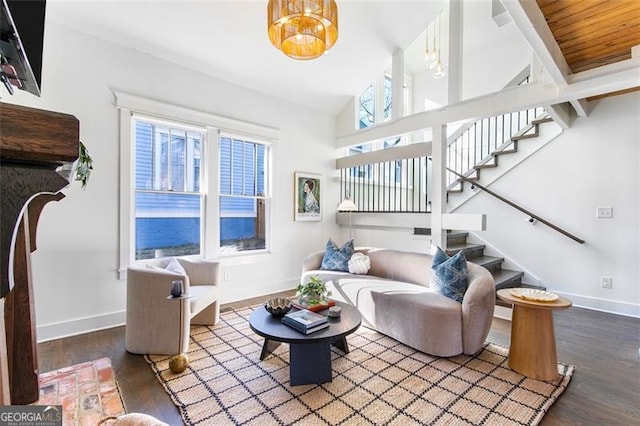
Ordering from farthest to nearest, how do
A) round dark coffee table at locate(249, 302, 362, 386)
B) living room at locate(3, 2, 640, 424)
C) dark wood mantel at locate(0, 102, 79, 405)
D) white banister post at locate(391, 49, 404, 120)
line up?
white banister post at locate(391, 49, 404, 120)
living room at locate(3, 2, 640, 424)
round dark coffee table at locate(249, 302, 362, 386)
dark wood mantel at locate(0, 102, 79, 405)

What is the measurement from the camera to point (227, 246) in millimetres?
4238

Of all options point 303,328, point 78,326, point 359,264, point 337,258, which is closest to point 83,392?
point 78,326

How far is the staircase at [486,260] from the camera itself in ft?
13.3

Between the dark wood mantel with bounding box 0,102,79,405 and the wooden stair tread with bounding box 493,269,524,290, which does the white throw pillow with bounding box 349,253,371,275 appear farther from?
the dark wood mantel with bounding box 0,102,79,405

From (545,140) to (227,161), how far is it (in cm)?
448

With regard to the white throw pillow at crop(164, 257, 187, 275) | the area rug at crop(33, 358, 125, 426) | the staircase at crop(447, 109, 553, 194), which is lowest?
the area rug at crop(33, 358, 125, 426)

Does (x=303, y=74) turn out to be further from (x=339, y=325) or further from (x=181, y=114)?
(x=339, y=325)

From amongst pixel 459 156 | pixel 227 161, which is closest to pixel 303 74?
pixel 227 161

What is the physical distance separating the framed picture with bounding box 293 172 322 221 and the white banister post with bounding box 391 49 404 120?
5.42 feet

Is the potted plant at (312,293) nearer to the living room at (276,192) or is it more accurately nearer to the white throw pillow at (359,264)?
the white throw pillow at (359,264)

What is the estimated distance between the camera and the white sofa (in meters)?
2.52

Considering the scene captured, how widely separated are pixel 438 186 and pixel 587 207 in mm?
1909

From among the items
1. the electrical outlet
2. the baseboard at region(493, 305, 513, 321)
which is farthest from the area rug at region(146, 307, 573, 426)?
the electrical outlet

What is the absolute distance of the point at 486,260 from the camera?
4441 mm
